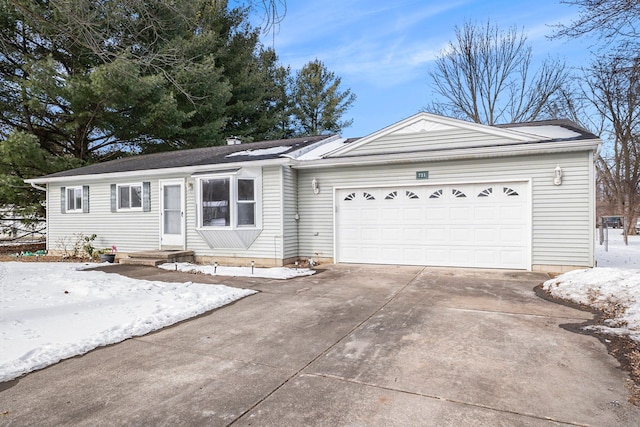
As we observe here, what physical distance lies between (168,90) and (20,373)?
14.2 meters

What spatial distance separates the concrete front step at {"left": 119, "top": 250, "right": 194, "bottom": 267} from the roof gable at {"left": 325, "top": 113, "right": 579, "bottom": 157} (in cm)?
472

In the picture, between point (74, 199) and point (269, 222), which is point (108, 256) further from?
point (269, 222)

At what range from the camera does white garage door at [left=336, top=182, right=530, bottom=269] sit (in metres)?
7.84

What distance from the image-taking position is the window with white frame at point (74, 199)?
38.2 feet

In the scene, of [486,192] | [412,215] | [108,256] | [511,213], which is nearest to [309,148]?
[412,215]

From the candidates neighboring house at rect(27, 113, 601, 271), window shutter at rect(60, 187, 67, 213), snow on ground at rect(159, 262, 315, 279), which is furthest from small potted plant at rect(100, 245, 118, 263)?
window shutter at rect(60, 187, 67, 213)

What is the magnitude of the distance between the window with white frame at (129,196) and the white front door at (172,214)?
94 cm

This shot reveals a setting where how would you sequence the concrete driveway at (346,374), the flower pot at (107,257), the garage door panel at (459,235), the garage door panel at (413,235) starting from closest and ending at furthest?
the concrete driveway at (346,374) < the garage door panel at (459,235) < the garage door panel at (413,235) < the flower pot at (107,257)

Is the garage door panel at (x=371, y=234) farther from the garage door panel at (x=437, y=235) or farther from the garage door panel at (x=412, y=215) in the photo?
the garage door panel at (x=437, y=235)

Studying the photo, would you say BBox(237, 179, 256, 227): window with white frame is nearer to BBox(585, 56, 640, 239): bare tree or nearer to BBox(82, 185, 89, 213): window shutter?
BBox(82, 185, 89, 213): window shutter

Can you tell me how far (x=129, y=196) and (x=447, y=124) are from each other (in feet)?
30.0

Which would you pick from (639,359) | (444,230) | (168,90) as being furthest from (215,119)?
(639,359)

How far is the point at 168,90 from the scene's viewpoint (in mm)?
15125

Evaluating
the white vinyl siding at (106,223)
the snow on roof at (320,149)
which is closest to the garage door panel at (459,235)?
the snow on roof at (320,149)
